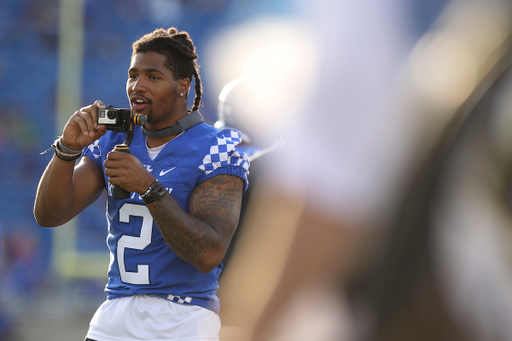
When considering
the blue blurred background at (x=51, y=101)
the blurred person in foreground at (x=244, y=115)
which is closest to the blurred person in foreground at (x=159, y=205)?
the blurred person in foreground at (x=244, y=115)

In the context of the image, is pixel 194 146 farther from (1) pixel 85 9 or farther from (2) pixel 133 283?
(1) pixel 85 9

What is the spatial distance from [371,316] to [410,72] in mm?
483

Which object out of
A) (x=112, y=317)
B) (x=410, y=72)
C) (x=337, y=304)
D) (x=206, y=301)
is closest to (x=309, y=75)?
(x=410, y=72)

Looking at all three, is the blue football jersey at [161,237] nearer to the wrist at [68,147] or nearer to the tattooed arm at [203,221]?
the tattooed arm at [203,221]

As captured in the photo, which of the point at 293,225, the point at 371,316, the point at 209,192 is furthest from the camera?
the point at 209,192

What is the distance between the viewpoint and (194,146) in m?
1.91

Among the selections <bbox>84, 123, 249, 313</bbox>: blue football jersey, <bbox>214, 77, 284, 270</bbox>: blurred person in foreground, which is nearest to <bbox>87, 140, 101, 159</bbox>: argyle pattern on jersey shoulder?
<bbox>84, 123, 249, 313</bbox>: blue football jersey

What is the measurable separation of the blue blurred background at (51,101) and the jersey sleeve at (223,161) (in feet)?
12.2

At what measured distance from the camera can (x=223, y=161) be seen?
1.86m

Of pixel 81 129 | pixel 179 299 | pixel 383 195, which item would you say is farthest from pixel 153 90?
pixel 383 195

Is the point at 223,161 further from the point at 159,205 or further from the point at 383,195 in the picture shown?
the point at 383,195

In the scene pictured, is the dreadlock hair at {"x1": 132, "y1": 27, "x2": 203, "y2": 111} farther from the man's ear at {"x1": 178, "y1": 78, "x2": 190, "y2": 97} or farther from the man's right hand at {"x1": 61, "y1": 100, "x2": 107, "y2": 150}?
the man's right hand at {"x1": 61, "y1": 100, "x2": 107, "y2": 150}

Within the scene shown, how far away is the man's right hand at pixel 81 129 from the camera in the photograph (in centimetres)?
180

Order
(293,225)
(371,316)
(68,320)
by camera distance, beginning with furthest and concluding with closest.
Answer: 1. (68,320)
2. (293,225)
3. (371,316)
